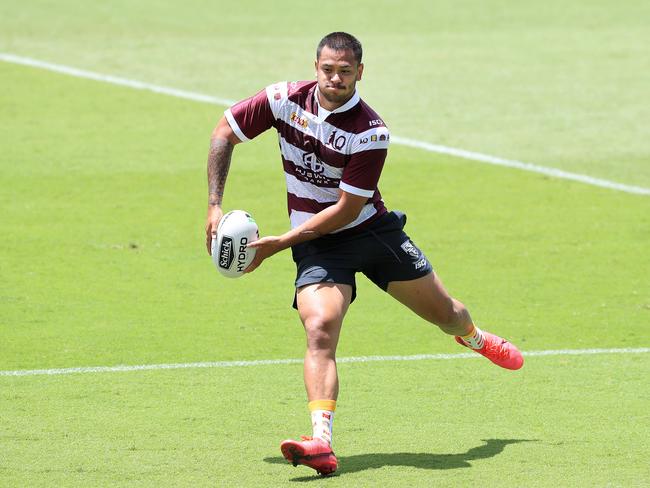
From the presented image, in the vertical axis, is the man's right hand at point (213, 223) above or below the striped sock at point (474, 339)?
above

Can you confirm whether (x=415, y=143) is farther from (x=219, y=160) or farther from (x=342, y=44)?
(x=342, y=44)

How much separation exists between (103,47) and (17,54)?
181 cm

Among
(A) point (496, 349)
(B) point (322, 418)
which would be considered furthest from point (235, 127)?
(A) point (496, 349)

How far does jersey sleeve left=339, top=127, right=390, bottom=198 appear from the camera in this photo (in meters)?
8.35

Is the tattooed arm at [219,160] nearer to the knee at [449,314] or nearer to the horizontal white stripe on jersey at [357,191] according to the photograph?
the horizontal white stripe on jersey at [357,191]

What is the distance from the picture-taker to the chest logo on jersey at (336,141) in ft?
27.7

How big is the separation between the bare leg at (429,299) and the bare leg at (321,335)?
601 mm

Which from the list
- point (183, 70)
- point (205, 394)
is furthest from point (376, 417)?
point (183, 70)

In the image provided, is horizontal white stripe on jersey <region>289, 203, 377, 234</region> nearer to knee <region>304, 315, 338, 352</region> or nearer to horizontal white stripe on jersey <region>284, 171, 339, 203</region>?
horizontal white stripe on jersey <region>284, 171, 339, 203</region>

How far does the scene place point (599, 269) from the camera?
1389 cm

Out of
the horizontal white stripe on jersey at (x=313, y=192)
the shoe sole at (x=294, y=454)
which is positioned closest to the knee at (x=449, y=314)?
→ the horizontal white stripe on jersey at (x=313, y=192)

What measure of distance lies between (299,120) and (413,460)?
214 cm

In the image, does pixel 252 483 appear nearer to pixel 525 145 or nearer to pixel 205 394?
pixel 205 394

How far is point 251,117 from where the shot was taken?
8.76 meters
